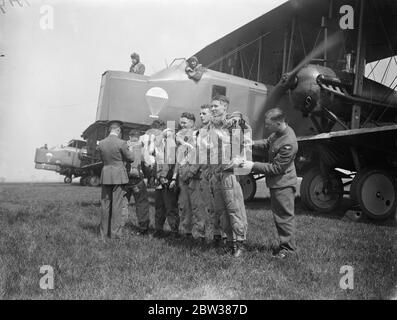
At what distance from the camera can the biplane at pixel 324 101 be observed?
768 cm

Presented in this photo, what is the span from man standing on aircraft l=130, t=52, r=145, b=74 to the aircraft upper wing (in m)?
3.13

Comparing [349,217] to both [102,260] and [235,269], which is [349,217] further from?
[102,260]

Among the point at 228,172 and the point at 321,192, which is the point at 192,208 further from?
the point at 321,192

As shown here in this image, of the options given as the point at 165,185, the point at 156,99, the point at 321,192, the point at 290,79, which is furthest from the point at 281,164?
the point at 156,99

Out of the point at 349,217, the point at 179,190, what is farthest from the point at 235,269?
the point at 349,217

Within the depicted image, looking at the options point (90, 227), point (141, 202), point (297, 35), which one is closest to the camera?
point (141, 202)

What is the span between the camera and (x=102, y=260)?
4.07m

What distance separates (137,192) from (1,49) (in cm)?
311

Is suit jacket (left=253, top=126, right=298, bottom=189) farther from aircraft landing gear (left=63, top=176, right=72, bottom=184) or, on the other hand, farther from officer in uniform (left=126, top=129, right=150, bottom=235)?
aircraft landing gear (left=63, top=176, right=72, bottom=184)

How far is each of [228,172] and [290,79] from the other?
5268 mm

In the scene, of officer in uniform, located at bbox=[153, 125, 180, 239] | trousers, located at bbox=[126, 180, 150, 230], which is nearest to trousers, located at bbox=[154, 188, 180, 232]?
officer in uniform, located at bbox=[153, 125, 180, 239]

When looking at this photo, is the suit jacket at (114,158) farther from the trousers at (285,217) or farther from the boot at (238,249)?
the trousers at (285,217)

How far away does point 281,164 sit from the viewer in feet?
13.9

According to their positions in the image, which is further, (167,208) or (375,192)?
(375,192)
